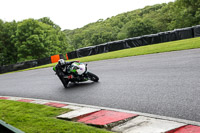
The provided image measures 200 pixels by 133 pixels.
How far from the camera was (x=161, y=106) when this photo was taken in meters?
4.86

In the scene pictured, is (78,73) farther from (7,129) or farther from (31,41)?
(31,41)

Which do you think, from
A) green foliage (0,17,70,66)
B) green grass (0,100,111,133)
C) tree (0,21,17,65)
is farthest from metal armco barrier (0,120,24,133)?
tree (0,21,17,65)

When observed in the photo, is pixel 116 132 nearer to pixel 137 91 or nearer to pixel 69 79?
pixel 137 91

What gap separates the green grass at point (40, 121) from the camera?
420cm

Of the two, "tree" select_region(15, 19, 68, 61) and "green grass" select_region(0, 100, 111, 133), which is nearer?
"green grass" select_region(0, 100, 111, 133)

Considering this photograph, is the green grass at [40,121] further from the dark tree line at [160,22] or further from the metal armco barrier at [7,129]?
the dark tree line at [160,22]

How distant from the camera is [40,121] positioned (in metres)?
4.98

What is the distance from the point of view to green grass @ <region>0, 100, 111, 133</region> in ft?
13.8

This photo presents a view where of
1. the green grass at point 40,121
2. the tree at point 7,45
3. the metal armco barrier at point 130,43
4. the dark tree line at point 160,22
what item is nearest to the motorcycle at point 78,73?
the green grass at point 40,121

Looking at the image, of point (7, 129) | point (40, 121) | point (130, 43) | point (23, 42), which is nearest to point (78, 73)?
point (40, 121)

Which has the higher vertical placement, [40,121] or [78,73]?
[78,73]

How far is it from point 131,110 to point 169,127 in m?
1.44

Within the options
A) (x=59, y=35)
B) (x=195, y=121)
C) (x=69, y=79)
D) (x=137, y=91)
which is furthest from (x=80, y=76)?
(x=59, y=35)

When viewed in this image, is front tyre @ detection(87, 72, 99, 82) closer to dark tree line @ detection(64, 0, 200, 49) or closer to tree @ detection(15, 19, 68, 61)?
tree @ detection(15, 19, 68, 61)
